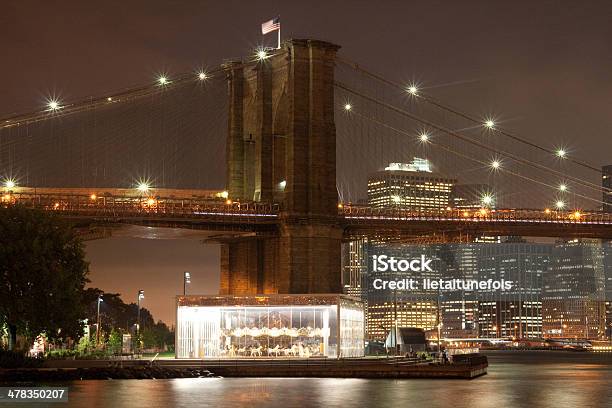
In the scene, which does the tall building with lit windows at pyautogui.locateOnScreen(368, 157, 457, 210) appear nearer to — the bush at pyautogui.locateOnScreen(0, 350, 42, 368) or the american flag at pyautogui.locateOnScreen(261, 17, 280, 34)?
the american flag at pyautogui.locateOnScreen(261, 17, 280, 34)

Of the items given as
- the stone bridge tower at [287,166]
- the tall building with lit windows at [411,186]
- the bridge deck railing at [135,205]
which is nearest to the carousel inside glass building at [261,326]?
the stone bridge tower at [287,166]

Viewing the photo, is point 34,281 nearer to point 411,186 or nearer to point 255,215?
point 255,215

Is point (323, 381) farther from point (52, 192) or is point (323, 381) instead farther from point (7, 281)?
point (52, 192)

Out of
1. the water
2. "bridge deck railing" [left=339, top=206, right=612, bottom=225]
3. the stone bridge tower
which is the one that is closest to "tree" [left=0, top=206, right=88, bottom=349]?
the water

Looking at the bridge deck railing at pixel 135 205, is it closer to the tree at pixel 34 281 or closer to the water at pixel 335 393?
the tree at pixel 34 281

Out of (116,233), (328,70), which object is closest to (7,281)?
(116,233)

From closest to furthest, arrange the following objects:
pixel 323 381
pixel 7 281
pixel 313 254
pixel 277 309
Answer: pixel 323 381
pixel 7 281
pixel 277 309
pixel 313 254
